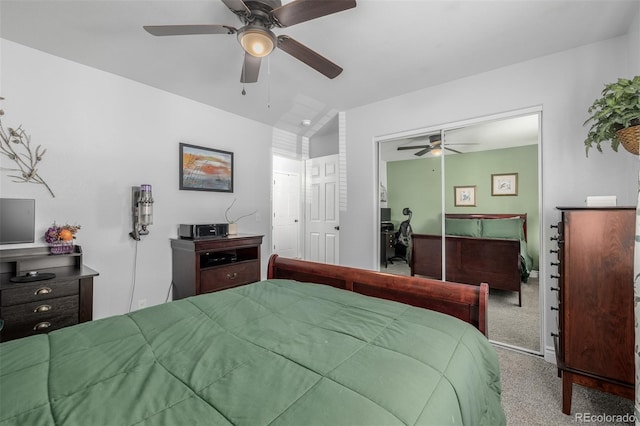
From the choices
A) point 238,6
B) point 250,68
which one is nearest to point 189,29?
point 238,6

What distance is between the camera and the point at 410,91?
128 inches

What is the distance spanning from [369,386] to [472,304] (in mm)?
925

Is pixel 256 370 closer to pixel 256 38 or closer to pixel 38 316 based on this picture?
pixel 256 38

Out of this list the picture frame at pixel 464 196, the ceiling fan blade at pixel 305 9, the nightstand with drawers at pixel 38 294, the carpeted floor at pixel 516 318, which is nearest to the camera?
the ceiling fan blade at pixel 305 9

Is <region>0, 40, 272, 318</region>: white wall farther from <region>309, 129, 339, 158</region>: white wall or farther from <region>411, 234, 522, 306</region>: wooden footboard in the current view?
<region>411, 234, 522, 306</region>: wooden footboard

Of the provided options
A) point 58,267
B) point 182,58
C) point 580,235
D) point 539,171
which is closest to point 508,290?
point 539,171

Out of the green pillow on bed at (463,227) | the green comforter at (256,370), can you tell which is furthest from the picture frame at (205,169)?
the green pillow on bed at (463,227)

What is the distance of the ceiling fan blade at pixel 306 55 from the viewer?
1.81 metres

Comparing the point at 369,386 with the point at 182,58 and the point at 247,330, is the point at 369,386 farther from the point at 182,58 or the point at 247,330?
the point at 182,58

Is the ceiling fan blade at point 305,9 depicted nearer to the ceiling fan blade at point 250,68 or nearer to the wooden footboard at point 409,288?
the ceiling fan blade at point 250,68

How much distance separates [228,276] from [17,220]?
5.84 ft

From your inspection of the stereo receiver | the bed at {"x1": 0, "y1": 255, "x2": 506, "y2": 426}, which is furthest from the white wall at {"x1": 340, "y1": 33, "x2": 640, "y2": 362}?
the stereo receiver

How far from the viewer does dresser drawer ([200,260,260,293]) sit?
3037 mm

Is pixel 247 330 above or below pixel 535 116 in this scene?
below
